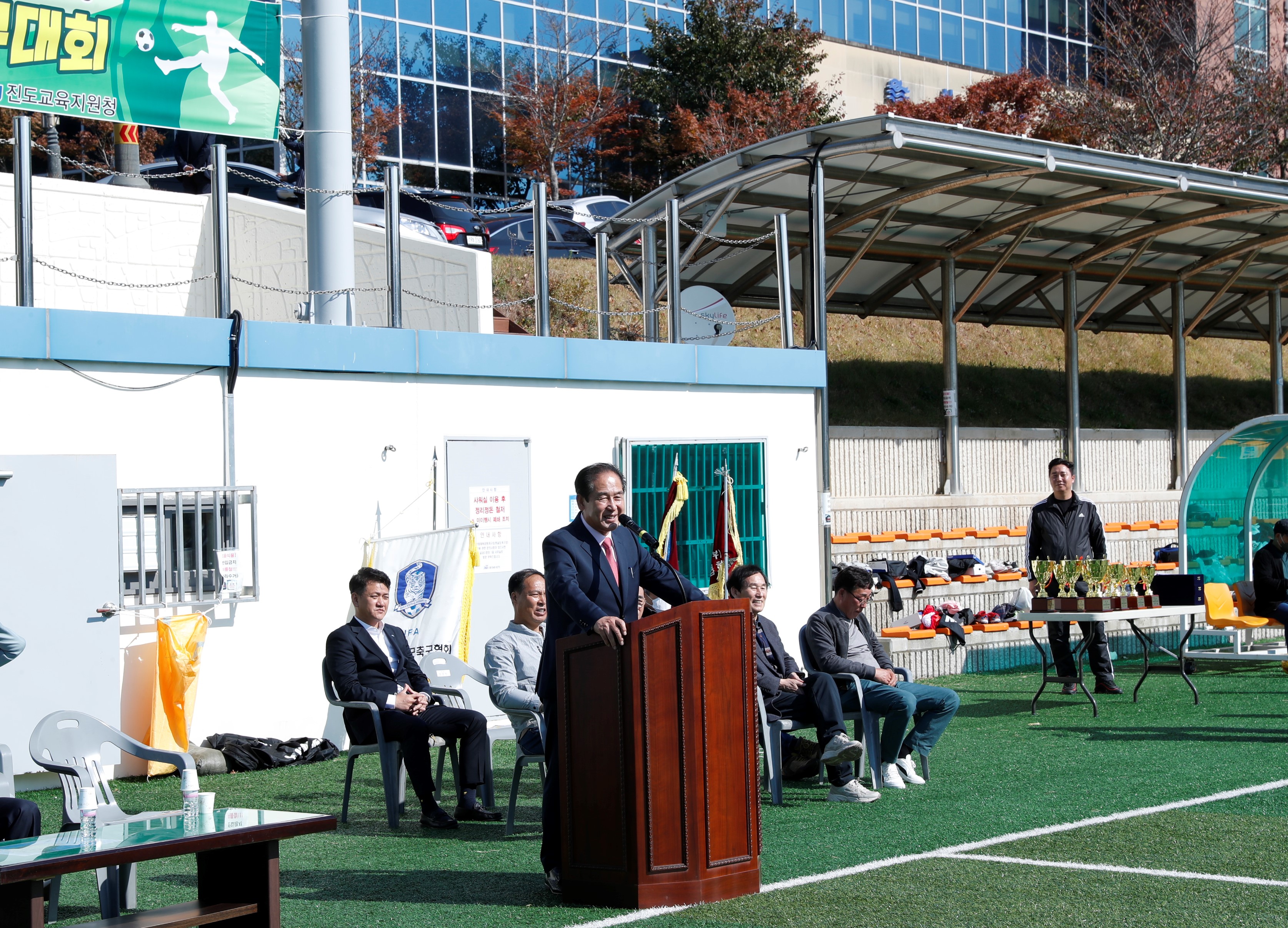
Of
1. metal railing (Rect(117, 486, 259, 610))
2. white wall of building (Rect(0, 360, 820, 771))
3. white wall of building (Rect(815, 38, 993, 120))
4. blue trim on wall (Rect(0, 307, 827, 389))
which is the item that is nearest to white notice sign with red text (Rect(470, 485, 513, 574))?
white wall of building (Rect(0, 360, 820, 771))

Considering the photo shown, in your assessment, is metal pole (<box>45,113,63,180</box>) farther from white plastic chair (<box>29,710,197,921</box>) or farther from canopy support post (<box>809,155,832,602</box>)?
white plastic chair (<box>29,710,197,921</box>)

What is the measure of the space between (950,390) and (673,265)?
6167mm

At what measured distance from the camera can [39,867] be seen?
3969 mm

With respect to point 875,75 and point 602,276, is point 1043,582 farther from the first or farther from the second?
point 875,75

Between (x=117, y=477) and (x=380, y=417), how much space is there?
179 centimetres

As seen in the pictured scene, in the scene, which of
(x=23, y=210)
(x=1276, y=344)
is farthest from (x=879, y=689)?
(x=1276, y=344)

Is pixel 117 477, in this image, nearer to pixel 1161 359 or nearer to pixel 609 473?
pixel 609 473

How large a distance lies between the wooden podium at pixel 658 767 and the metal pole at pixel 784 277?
728cm

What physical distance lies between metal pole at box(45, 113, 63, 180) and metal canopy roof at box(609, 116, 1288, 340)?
890 cm

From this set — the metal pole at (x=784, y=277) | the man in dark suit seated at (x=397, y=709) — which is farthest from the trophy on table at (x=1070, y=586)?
the man in dark suit seated at (x=397, y=709)

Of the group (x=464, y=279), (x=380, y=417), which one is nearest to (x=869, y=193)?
(x=464, y=279)

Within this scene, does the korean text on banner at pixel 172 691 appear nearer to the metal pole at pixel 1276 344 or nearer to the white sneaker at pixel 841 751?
the white sneaker at pixel 841 751

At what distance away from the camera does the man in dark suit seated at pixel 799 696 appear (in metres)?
7.27

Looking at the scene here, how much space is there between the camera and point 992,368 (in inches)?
988
